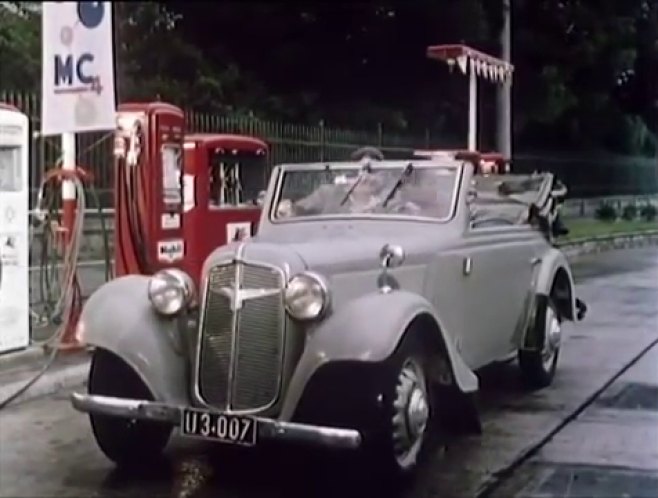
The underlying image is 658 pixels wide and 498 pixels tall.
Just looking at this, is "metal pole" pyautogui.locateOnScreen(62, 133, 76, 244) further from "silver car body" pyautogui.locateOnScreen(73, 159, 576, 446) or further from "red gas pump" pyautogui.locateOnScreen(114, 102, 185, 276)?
"silver car body" pyautogui.locateOnScreen(73, 159, 576, 446)

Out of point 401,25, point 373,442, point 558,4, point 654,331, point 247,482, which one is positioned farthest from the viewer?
point 654,331

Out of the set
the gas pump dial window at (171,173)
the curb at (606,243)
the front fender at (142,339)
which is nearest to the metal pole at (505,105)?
the front fender at (142,339)

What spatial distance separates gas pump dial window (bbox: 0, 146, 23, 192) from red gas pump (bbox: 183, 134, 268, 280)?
123cm

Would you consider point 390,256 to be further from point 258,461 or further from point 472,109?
point 472,109

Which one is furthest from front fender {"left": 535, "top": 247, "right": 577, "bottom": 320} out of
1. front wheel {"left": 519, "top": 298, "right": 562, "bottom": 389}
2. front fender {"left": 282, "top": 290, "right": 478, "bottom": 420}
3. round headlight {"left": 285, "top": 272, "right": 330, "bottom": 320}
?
round headlight {"left": 285, "top": 272, "right": 330, "bottom": 320}

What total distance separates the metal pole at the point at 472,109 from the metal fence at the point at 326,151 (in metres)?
0.16

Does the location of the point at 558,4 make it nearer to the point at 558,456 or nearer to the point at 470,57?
the point at 470,57

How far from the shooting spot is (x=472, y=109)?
703cm

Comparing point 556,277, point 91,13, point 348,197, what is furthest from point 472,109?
point 91,13

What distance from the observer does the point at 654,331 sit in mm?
10180

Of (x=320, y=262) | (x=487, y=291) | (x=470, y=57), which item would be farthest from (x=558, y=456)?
(x=470, y=57)

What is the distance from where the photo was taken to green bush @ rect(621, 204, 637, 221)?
10.7 metres

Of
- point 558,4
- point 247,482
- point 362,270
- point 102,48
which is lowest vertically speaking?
point 247,482

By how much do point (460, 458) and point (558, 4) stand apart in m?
2.35
